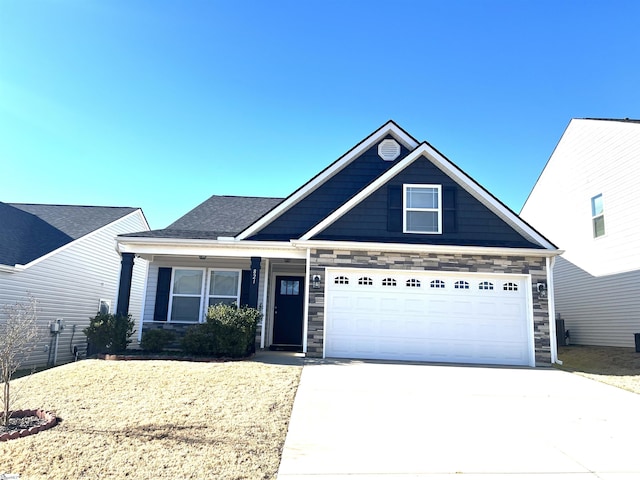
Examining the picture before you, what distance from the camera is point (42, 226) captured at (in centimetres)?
1706

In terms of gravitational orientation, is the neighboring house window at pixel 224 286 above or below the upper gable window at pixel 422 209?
below

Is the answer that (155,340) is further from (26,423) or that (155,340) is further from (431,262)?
(431,262)

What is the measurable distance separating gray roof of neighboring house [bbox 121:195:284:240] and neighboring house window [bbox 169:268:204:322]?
145cm

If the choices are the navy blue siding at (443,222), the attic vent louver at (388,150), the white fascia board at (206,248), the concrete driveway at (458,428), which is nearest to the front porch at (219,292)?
the white fascia board at (206,248)

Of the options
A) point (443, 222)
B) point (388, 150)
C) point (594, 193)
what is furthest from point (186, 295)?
point (594, 193)

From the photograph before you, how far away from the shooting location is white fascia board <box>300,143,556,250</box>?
473 inches

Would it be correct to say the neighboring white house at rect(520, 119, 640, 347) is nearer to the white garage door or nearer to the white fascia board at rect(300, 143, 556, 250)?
the white fascia board at rect(300, 143, 556, 250)

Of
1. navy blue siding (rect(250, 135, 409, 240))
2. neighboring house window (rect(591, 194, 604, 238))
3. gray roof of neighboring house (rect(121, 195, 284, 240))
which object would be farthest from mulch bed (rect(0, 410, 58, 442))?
neighboring house window (rect(591, 194, 604, 238))

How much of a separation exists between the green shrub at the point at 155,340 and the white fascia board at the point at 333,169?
3.21 metres

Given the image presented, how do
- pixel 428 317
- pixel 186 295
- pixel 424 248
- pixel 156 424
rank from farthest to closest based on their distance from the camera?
1. pixel 186 295
2. pixel 424 248
3. pixel 428 317
4. pixel 156 424

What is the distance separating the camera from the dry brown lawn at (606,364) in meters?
9.62

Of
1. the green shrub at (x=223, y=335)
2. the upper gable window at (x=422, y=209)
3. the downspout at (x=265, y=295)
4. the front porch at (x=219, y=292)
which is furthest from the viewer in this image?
the front porch at (x=219, y=292)

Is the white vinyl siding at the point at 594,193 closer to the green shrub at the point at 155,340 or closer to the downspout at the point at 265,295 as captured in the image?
the downspout at the point at 265,295

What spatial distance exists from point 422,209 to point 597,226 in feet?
25.0
